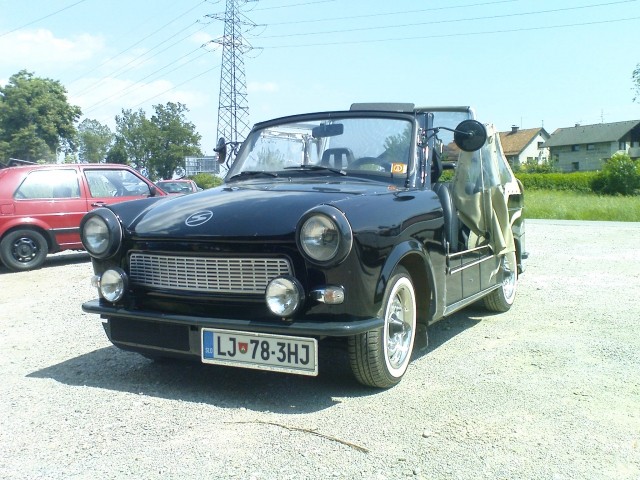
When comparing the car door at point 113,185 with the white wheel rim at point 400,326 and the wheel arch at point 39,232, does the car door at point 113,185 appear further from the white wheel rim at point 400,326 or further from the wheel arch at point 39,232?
the white wheel rim at point 400,326

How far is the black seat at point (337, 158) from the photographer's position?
5.02 metres

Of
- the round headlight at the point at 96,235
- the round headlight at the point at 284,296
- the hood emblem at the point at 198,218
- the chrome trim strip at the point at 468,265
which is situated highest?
the hood emblem at the point at 198,218

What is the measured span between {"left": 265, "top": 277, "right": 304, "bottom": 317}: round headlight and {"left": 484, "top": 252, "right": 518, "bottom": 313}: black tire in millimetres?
3222

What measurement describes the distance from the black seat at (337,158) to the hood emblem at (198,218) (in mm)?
1212

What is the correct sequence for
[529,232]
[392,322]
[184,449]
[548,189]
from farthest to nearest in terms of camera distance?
[548,189]
[529,232]
[392,322]
[184,449]

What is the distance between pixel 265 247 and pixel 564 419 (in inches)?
73.8

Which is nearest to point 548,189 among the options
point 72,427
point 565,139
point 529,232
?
point 529,232

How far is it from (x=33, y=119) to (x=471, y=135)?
55164 mm

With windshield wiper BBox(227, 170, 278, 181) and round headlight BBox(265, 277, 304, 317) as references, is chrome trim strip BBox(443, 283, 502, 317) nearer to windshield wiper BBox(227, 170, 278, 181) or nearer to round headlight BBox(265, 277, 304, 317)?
round headlight BBox(265, 277, 304, 317)

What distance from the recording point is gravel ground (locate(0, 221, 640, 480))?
3.05 m

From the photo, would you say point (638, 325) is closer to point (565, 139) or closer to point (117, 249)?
point (117, 249)

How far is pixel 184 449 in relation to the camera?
3215 millimetres

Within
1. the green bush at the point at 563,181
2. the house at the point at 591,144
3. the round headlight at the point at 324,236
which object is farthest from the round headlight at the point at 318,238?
the house at the point at 591,144

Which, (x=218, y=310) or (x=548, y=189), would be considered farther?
(x=548, y=189)
